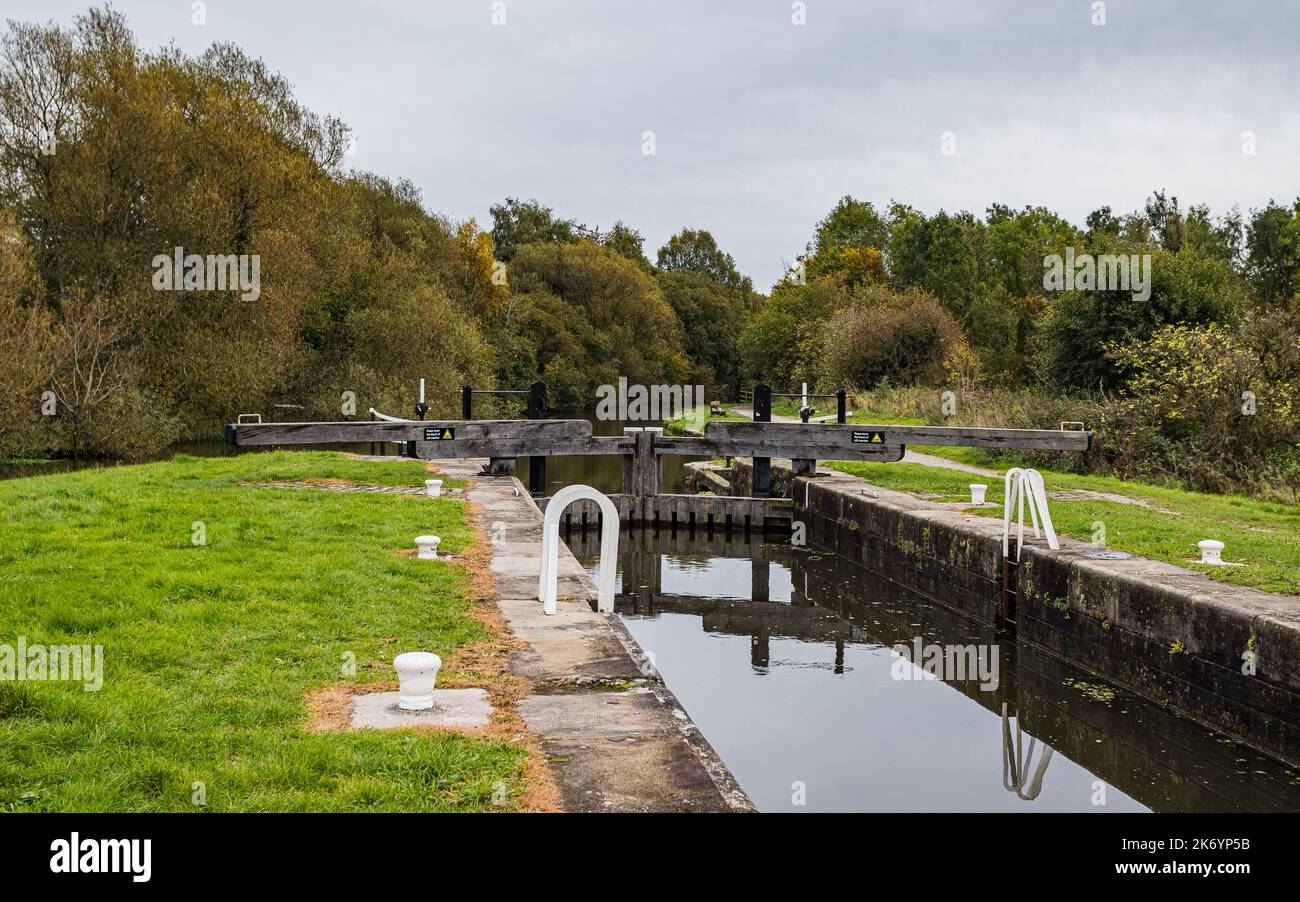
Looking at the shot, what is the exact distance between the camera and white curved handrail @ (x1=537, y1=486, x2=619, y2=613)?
22.5 ft

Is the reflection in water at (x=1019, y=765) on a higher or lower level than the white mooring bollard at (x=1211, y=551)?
lower

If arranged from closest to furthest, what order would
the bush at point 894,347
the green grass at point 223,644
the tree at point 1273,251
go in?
the green grass at point 223,644
the bush at point 894,347
the tree at point 1273,251

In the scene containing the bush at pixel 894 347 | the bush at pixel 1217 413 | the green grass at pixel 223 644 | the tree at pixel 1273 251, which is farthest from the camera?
the tree at pixel 1273 251

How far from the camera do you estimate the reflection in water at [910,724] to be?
6469mm

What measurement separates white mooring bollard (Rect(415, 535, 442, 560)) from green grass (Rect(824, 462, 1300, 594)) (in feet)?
20.2

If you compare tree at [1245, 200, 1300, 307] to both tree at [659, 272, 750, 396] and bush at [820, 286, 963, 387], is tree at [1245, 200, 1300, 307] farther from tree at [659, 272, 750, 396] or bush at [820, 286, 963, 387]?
tree at [659, 272, 750, 396]

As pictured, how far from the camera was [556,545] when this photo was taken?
701cm

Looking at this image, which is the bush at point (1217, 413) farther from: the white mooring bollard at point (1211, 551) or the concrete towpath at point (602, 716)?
the concrete towpath at point (602, 716)

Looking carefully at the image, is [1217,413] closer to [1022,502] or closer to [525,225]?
[1022,502]

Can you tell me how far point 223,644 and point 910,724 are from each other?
15.9 feet

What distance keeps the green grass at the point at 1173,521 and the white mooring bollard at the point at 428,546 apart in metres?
6.14

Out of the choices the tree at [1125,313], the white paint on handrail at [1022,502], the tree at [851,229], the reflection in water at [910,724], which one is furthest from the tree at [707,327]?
the white paint on handrail at [1022,502]
